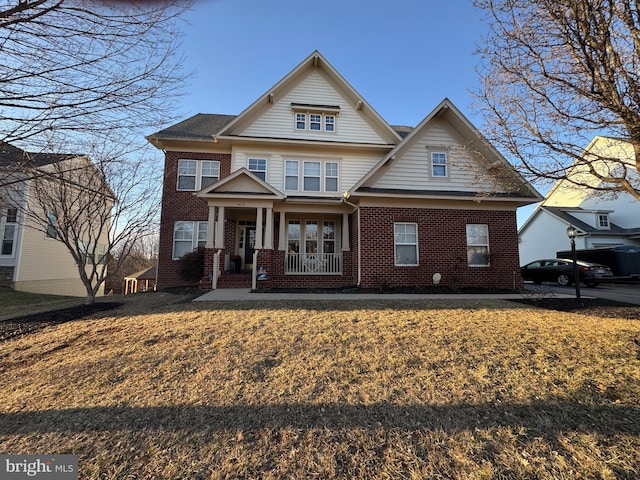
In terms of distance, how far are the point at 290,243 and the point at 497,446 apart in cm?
1171

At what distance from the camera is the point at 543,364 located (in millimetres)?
3990

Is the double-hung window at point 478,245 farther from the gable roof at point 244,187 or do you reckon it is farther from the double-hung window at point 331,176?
the gable roof at point 244,187

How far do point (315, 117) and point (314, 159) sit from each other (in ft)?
6.97

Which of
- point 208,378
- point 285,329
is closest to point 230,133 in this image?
point 285,329

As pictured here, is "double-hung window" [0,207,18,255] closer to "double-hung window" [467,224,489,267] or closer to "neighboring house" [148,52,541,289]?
"neighboring house" [148,52,541,289]

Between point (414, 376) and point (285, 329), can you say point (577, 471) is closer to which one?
point (414, 376)

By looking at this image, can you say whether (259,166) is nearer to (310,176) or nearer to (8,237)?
(310,176)

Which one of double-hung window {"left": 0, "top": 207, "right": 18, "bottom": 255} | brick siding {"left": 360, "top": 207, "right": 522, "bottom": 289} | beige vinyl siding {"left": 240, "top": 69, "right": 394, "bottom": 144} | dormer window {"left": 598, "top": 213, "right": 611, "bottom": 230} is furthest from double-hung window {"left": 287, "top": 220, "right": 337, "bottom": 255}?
dormer window {"left": 598, "top": 213, "right": 611, "bottom": 230}

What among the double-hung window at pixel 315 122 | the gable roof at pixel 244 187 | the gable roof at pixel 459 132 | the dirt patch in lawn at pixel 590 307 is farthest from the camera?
the double-hung window at pixel 315 122

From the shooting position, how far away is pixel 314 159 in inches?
551

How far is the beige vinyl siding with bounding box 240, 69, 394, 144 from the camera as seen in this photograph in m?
13.9

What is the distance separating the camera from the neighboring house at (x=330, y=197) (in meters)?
11.2
